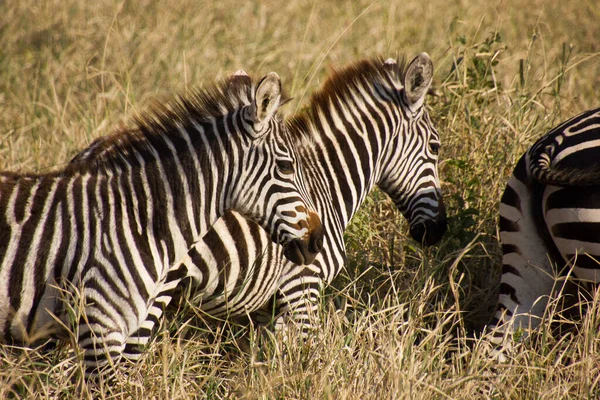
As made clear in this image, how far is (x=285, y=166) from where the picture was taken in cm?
362

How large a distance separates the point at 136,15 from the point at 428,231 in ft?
19.2

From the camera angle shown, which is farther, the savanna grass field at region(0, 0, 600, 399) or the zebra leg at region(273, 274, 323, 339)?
the zebra leg at region(273, 274, 323, 339)

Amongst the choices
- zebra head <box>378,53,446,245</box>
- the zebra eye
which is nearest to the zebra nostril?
the zebra eye

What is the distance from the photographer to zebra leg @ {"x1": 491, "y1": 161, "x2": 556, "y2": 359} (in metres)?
4.10

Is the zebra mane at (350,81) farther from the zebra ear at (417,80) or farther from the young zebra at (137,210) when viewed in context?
the young zebra at (137,210)

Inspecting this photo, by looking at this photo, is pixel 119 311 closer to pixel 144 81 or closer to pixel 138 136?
pixel 138 136

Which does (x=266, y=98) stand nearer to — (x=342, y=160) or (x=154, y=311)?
→ (x=342, y=160)

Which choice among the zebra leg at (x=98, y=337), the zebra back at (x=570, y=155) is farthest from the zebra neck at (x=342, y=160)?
the zebra leg at (x=98, y=337)

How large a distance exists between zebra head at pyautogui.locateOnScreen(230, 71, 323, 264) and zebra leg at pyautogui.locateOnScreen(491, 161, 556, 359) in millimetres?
1237

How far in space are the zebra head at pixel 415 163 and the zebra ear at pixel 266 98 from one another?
4.10ft

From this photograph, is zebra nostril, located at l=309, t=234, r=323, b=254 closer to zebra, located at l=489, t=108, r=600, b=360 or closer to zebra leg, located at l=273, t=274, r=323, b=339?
zebra leg, located at l=273, t=274, r=323, b=339

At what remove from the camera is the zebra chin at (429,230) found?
185 inches

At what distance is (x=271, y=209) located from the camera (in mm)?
3594

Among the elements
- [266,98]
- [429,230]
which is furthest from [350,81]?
[266,98]
